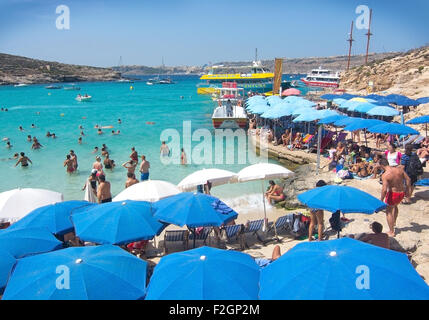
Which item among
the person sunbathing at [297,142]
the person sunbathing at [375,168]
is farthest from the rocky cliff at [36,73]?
the person sunbathing at [375,168]

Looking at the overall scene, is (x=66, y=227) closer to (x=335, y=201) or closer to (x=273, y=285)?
(x=273, y=285)

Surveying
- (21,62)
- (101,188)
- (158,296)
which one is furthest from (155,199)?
(21,62)

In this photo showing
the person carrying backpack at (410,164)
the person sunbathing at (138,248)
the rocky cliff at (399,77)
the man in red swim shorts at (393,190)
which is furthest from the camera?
the rocky cliff at (399,77)

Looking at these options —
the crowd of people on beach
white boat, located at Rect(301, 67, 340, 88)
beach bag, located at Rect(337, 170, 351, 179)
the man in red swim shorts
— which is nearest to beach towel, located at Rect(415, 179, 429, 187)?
the crowd of people on beach

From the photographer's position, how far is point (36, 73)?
10800 cm

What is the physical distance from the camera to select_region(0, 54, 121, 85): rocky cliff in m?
99.9

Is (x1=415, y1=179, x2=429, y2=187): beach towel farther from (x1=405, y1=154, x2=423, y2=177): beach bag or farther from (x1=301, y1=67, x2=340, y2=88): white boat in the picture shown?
(x1=301, y1=67, x2=340, y2=88): white boat

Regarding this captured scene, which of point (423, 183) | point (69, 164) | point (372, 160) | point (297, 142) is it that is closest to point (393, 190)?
point (423, 183)

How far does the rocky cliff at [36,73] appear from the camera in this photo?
99.9 m

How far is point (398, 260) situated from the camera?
369cm

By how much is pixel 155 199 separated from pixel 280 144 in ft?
38.9

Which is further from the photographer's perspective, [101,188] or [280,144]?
[280,144]

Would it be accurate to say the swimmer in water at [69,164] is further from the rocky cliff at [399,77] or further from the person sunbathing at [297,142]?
the rocky cliff at [399,77]

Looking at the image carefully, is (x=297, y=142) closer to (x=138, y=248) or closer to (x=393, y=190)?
(x=393, y=190)
